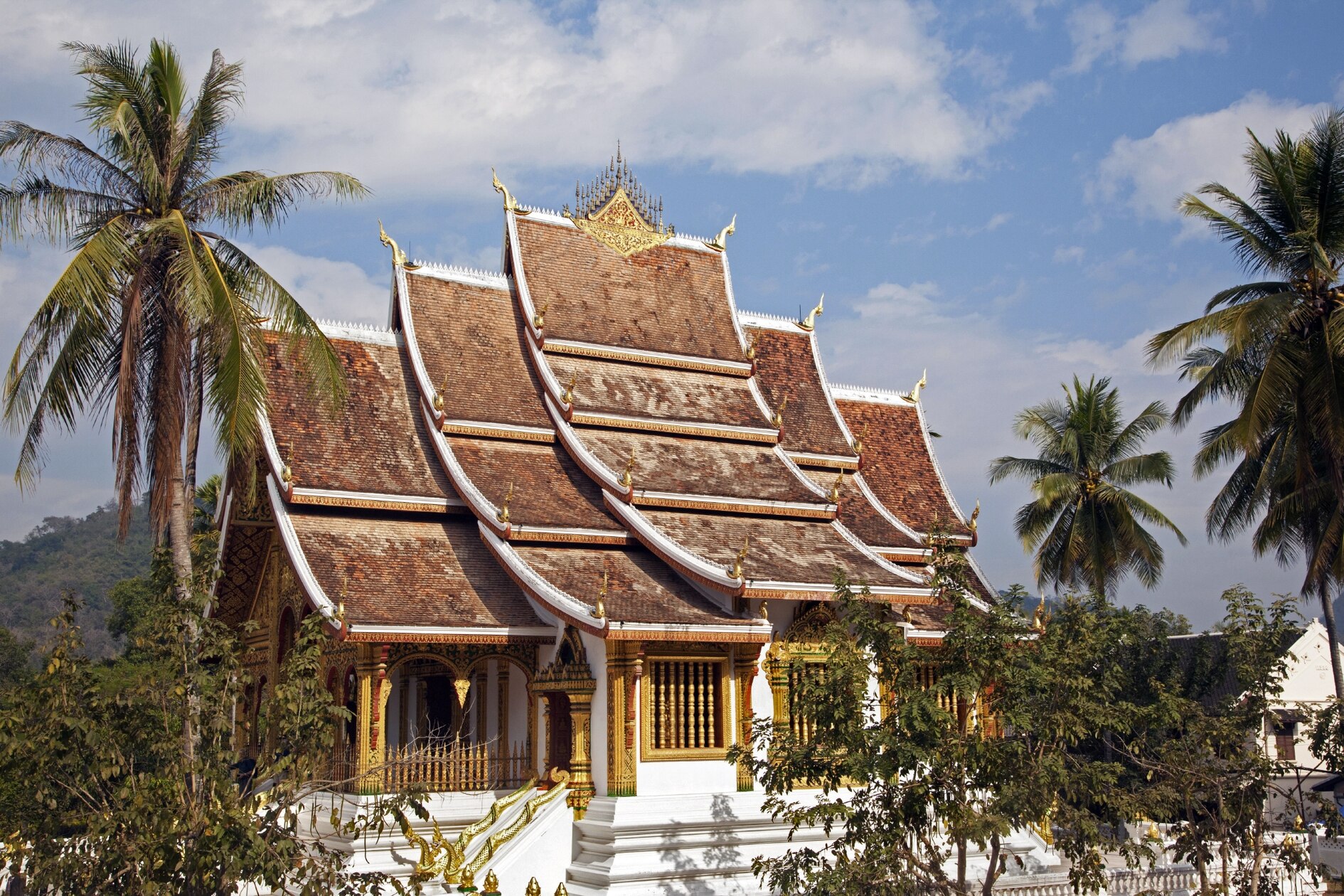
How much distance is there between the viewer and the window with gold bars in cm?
1542

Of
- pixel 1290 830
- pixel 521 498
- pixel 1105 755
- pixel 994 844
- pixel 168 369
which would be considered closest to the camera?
pixel 994 844

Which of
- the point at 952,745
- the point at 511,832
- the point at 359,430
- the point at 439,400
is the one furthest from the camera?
the point at 359,430

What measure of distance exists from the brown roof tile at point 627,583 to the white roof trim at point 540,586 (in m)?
0.17

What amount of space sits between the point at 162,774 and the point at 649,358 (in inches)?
470

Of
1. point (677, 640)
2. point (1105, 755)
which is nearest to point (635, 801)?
point (677, 640)

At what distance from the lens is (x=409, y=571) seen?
1680 cm

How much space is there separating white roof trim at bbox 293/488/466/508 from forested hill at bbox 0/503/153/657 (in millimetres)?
70933

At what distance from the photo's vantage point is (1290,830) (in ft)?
62.9

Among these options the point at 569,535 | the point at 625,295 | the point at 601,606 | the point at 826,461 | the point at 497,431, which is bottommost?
the point at 601,606

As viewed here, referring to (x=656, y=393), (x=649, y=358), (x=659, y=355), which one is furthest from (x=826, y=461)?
(x=649, y=358)

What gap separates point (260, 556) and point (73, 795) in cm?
1133

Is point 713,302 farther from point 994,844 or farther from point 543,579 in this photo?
point 994,844

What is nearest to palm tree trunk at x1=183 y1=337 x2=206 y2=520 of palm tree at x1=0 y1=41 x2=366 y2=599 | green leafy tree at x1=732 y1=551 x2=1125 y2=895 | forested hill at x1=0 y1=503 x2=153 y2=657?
palm tree at x1=0 y1=41 x2=366 y2=599

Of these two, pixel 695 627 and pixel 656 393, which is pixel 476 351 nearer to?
pixel 656 393
